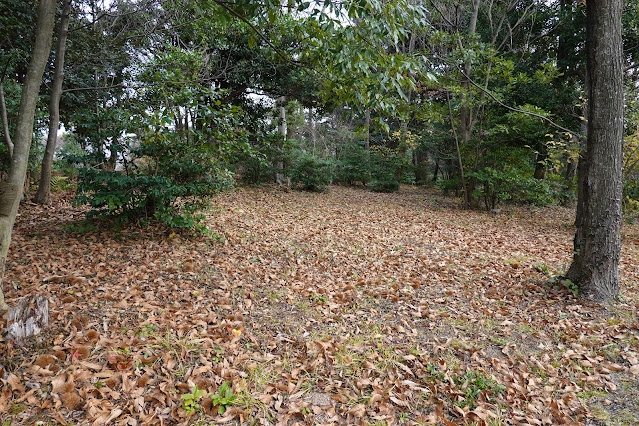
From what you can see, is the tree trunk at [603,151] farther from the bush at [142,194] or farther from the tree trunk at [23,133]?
the tree trunk at [23,133]

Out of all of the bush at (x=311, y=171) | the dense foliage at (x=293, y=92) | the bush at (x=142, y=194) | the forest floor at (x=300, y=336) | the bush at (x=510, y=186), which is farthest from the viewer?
the bush at (x=311, y=171)

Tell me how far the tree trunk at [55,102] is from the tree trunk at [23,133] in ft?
12.2

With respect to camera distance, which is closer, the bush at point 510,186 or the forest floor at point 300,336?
the forest floor at point 300,336

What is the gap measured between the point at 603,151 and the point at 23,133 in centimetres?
582

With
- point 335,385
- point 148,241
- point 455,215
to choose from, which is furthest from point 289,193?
point 335,385

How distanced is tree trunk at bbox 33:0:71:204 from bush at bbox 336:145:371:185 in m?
11.9

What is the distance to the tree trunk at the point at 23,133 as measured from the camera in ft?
Answer: 8.60

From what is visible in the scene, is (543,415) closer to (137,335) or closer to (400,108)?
(400,108)

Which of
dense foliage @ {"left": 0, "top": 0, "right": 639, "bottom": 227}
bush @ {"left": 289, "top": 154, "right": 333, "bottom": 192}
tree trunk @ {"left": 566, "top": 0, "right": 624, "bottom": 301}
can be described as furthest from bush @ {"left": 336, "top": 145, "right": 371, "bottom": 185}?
tree trunk @ {"left": 566, "top": 0, "right": 624, "bottom": 301}

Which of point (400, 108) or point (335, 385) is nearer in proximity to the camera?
point (335, 385)

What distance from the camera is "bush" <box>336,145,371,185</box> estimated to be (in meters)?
16.2

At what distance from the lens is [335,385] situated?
8.58 ft

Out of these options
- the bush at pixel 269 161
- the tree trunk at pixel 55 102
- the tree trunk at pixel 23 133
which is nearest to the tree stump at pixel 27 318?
the tree trunk at pixel 23 133

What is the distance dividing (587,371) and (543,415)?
0.84 m
